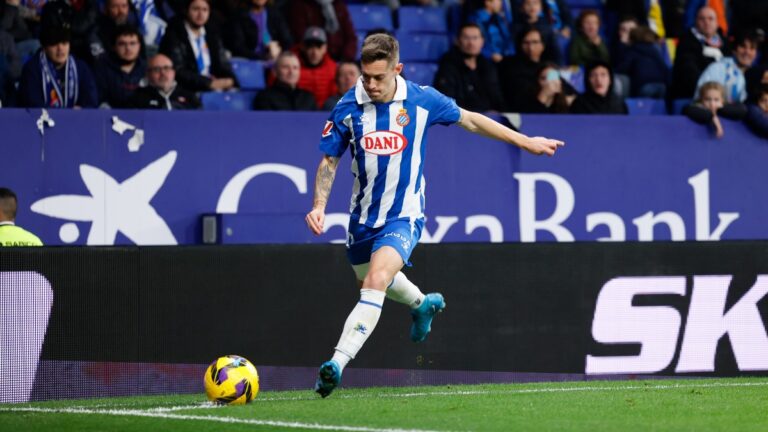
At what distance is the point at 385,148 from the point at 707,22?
27.2ft

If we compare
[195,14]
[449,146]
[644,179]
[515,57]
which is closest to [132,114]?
[195,14]

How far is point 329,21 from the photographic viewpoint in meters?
14.7

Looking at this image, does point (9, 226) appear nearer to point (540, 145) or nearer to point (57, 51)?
point (57, 51)

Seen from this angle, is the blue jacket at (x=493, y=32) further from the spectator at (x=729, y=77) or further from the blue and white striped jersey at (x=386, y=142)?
the blue and white striped jersey at (x=386, y=142)

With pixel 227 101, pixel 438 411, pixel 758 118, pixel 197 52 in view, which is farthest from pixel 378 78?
pixel 758 118

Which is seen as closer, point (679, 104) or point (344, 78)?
point (344, 78)

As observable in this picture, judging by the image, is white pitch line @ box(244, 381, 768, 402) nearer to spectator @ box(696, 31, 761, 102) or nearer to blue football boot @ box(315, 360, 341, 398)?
blue football boot @ box(315, 360, 341, 398)

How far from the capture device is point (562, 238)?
1370 cm

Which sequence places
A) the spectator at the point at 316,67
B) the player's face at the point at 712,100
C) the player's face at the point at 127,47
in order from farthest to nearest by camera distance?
the player's face at the point at 712,100 → the spectator at the point at 316,67 → the player's face at the point at 127,47

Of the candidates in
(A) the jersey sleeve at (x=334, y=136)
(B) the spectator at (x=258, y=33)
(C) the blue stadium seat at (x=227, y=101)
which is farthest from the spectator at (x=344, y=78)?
(A) the jersey sleeve at (x=334, y=136)

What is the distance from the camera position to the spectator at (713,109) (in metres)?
14.1

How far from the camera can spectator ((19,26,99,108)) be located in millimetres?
12250

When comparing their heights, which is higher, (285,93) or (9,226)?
(285,93)

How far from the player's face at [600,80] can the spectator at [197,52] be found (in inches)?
142
